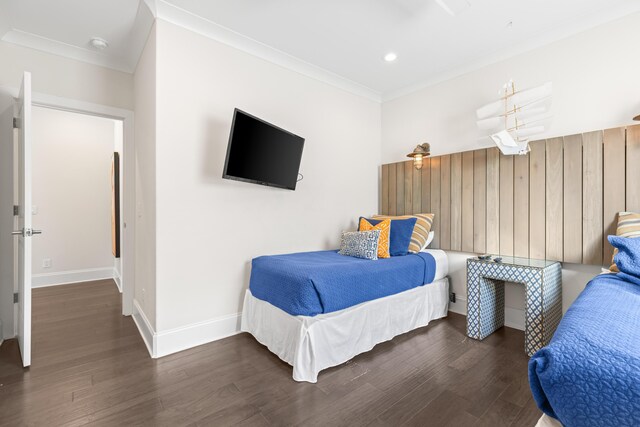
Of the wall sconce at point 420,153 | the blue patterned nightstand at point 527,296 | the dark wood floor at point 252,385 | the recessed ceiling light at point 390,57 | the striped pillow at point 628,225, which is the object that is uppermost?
the recessed ceiling light at point 390,57

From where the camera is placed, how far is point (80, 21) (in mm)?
2457

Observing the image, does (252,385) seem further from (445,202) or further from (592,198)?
(592,198)

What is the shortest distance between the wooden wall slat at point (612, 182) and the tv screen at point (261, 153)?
8.32 feet

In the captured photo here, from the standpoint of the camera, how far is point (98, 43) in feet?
8.87

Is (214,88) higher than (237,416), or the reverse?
(214,88)

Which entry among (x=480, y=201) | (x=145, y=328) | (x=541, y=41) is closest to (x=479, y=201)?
(x=480, y=201)

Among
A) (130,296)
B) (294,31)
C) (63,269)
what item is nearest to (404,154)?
(294,31)

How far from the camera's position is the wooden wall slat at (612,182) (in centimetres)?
233

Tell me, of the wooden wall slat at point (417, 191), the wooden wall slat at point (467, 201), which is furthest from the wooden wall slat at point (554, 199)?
the wooden wall slat at point (417, 191)

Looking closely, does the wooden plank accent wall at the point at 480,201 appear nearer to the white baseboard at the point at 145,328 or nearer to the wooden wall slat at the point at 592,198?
the wooden wall slat at the point at 592,198

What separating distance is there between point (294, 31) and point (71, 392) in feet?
10.3

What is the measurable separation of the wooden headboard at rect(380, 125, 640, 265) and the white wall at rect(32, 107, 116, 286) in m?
4.79

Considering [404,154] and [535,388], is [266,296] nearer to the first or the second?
[535,388]

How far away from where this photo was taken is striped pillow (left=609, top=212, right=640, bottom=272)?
6.84 ft
